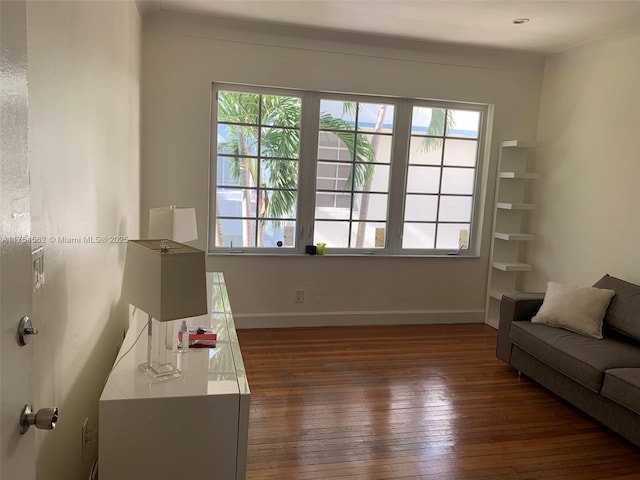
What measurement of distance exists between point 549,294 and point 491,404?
3.29ft

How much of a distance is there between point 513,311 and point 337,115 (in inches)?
90.6

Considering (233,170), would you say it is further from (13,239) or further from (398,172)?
(13,239)

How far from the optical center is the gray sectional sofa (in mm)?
2727

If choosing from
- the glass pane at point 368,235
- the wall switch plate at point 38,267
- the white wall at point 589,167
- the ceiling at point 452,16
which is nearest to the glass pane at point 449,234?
the glass pane at point 368,235

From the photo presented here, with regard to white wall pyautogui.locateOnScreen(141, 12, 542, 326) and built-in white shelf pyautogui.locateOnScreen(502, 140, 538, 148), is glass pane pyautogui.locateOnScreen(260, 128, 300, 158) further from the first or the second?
built-in white shelf pyautogui.locateOnScreen(502, 140, 538, 148)

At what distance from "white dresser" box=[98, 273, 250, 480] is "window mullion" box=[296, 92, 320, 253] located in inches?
112

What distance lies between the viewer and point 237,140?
4.35 m

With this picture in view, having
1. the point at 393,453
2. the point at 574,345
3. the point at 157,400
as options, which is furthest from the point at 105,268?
the point at 574,345

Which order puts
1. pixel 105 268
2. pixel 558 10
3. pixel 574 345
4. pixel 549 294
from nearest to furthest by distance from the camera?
pixel 105 268
pixel 574 345
pixel 558 10
pixel 549 294

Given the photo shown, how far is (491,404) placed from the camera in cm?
319

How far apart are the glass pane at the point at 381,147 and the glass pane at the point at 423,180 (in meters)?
0.27

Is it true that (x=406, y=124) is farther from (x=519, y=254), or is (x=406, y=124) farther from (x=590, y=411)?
(x=590, y=411)

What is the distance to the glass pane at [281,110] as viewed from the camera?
436cm

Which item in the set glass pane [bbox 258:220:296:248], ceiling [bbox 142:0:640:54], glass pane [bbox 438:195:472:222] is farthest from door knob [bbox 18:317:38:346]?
glass pane [bbox 438:195:472:222]
